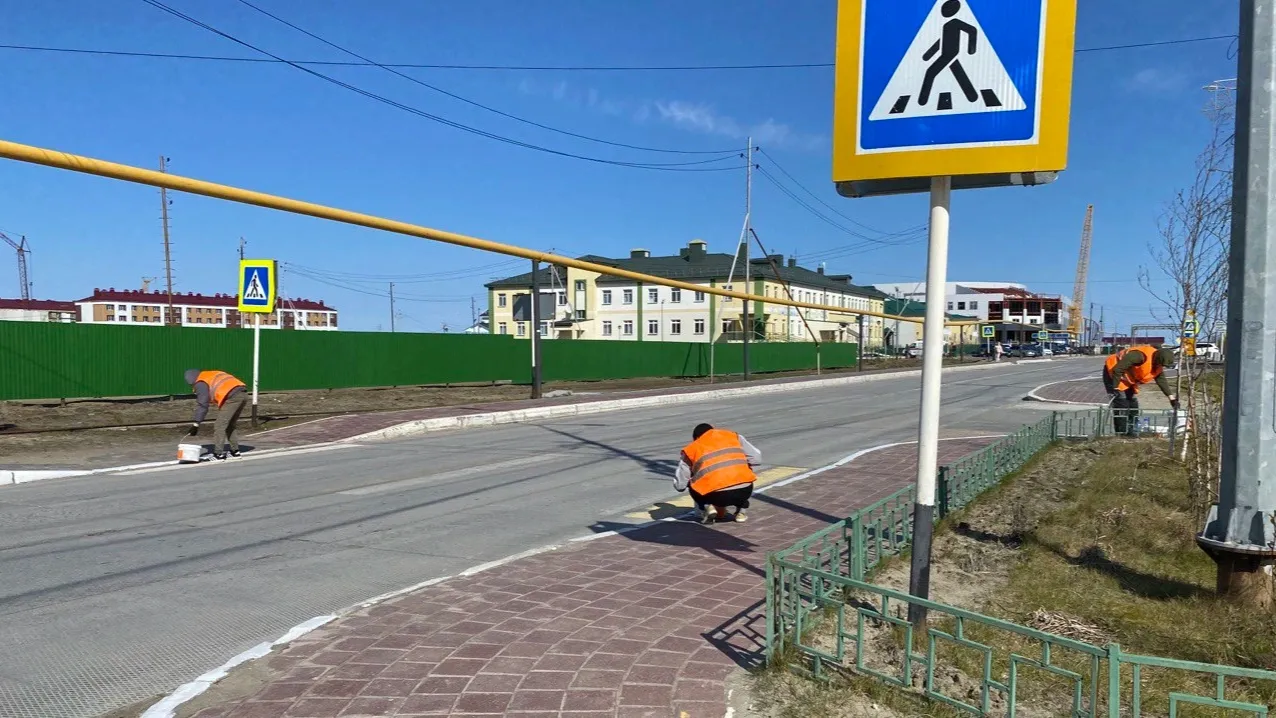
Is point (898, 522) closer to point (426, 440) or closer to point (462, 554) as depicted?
point (462, 554)

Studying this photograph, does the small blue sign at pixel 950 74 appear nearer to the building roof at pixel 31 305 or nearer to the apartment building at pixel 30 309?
the apartment building at pixel 30 309

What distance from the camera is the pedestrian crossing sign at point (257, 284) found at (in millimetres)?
14305

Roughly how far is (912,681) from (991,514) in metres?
4.24

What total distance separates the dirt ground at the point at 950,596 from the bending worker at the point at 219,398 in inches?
391

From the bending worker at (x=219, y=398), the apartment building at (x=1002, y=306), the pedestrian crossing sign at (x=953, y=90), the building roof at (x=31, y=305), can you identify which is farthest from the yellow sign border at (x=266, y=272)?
the apartment building at (x=1002, y=306)

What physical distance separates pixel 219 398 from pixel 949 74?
36.4ft

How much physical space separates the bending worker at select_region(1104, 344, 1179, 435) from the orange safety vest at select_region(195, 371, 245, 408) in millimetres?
13321

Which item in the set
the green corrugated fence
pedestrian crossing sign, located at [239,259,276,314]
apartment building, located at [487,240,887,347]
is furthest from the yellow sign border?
apartment building, located at [487,240,887,347]

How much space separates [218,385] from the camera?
11.8 metres

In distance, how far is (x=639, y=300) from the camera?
243 ft

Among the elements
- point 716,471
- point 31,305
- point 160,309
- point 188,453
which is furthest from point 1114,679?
point 160,309

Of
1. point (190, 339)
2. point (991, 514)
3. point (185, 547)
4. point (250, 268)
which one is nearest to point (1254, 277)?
point (991, 514)

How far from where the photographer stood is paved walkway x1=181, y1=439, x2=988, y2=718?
141 inches

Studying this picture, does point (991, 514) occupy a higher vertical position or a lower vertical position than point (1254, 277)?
lower
